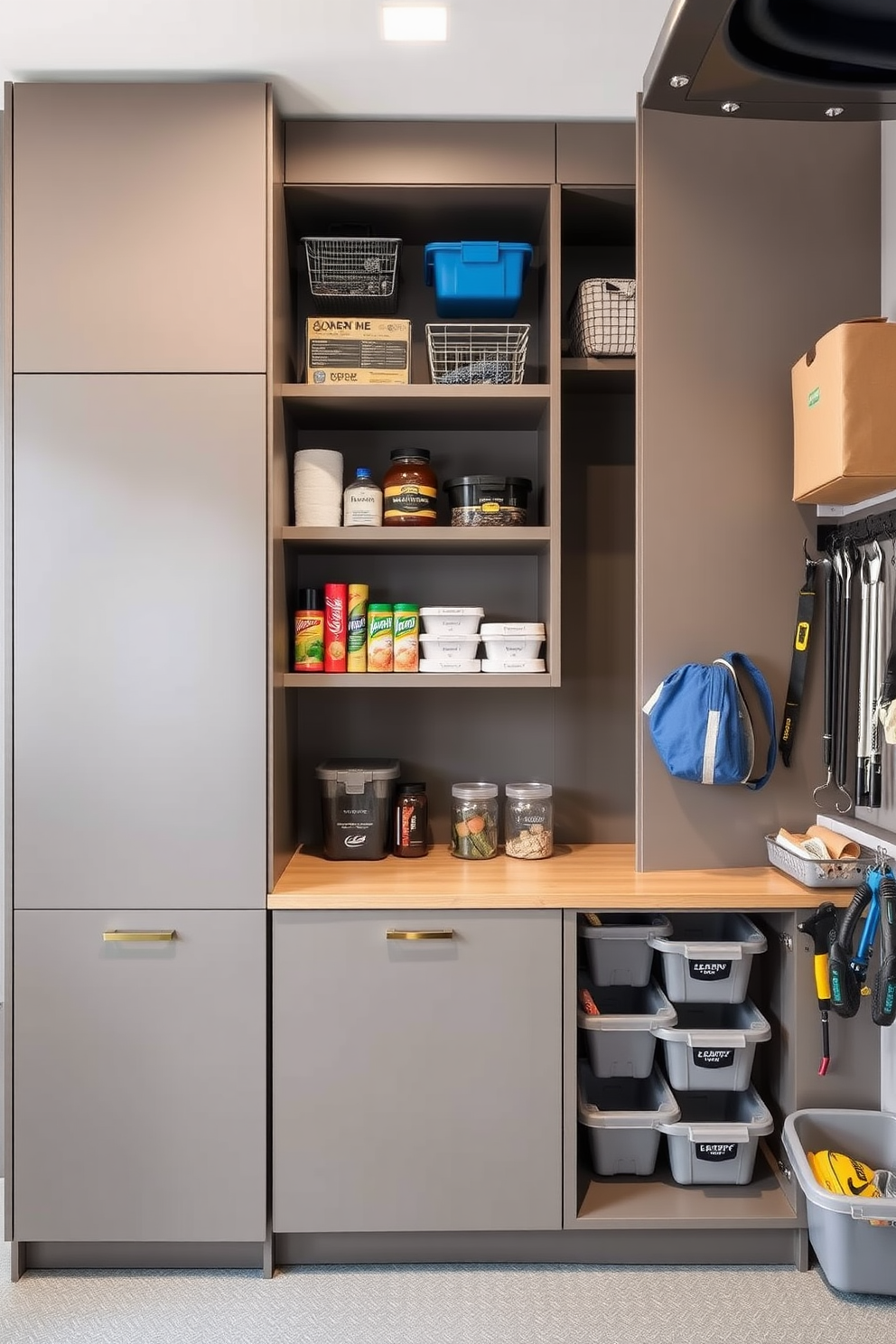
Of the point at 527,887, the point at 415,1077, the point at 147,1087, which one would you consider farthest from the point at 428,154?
the point at 147,1087

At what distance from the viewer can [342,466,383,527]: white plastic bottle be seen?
2318mm

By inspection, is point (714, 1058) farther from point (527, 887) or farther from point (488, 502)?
point (488, 502)

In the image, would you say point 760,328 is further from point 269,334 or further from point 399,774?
point 399,774

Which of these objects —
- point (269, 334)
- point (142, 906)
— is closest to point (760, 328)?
point (269, 334)

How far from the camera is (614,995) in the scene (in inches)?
98.5

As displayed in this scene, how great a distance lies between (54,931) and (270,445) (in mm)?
1184

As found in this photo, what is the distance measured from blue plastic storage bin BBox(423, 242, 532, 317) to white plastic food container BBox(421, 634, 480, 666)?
845 mm

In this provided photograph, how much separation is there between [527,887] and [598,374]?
1299 millimetres

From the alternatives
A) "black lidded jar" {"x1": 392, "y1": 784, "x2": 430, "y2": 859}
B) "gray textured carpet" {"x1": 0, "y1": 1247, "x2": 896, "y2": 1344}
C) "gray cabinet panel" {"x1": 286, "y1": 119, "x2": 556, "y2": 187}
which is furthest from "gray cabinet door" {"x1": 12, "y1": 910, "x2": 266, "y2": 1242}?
"gray cabinet panel" {"x1": 286, "y1": 119, "x2": 556, "y2": 187}

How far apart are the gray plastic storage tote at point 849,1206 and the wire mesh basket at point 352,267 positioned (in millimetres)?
2155

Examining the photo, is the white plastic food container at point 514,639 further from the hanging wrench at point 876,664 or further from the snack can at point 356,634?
the hanging wrench at point 876,664

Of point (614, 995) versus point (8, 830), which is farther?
point (614, 995)

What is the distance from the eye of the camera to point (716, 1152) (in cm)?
215

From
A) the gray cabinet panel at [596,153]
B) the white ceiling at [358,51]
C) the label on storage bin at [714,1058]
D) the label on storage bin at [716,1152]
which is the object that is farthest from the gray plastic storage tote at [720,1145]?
the white ceiling at [358,51]
